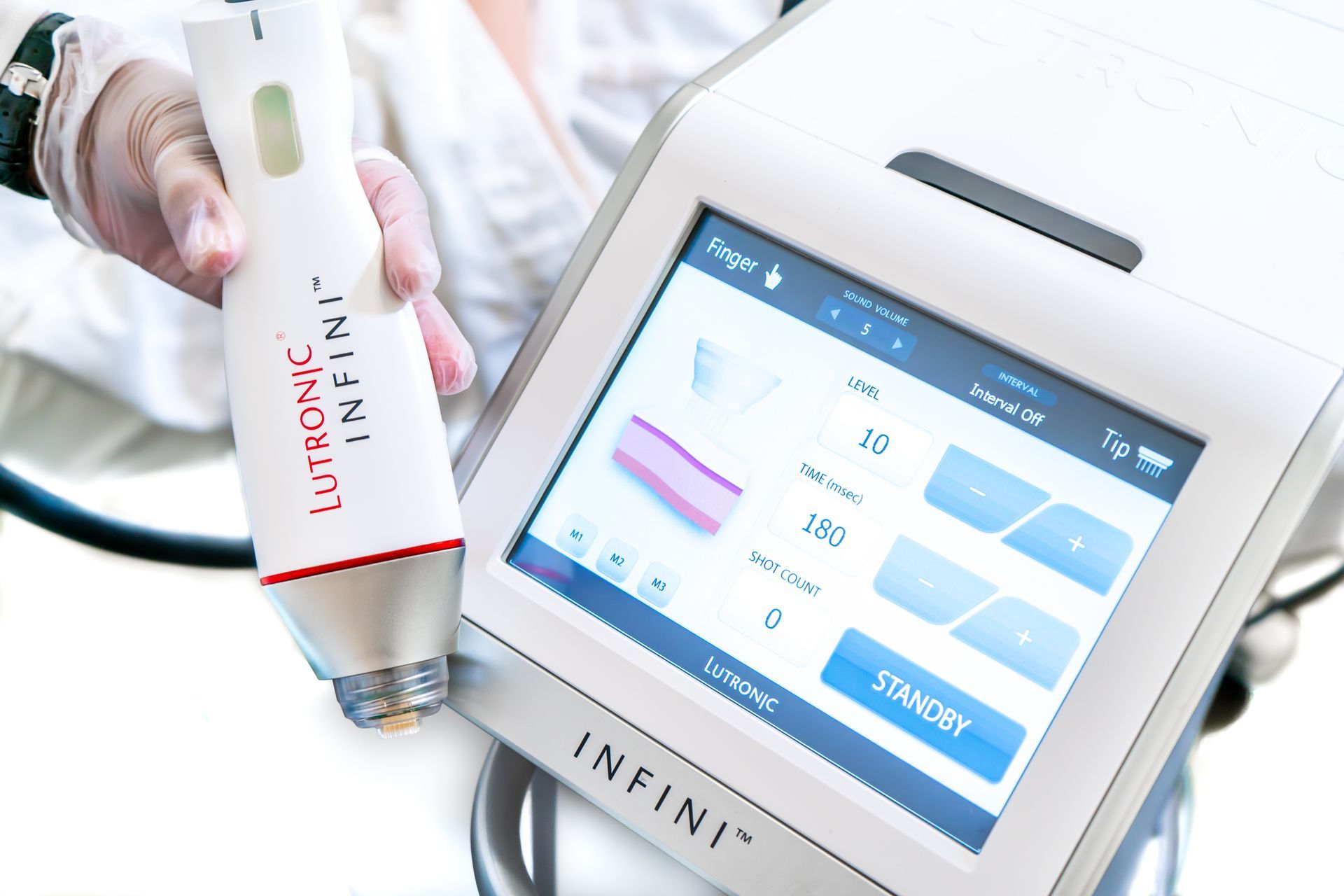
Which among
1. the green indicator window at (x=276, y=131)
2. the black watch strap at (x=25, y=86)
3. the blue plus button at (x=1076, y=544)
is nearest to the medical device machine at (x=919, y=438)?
the blue plus button at (x=1076, y=544)

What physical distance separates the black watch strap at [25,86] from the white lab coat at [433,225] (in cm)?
7

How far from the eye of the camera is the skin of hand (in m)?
0.42

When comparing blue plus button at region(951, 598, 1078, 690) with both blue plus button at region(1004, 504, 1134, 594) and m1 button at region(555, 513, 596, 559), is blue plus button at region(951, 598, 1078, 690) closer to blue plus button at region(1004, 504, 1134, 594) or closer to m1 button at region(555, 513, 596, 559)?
blue plus button at region(1004, 504, 1134, 594)

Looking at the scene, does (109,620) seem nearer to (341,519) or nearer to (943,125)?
(341,519)

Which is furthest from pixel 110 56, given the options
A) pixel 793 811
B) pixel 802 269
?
pixel 793 811

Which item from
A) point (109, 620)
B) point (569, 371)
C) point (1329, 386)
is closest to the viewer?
point (1329, 386)

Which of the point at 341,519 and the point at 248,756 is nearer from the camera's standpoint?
the point at 341,519

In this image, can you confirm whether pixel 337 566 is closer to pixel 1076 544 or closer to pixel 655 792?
pixel 655 792

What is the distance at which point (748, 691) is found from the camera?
0.45 m

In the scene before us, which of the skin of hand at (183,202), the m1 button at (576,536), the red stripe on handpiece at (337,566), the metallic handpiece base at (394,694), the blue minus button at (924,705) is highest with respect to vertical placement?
the skin of hand at (183,202)

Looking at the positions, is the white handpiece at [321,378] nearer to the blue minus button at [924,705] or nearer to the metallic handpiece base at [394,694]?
the metallic handpiece base at [394,694]

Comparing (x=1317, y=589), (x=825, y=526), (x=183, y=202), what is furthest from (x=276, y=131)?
(x=1317, y=589)

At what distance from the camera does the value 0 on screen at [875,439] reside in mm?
438

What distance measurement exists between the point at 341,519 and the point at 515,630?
113 mm
